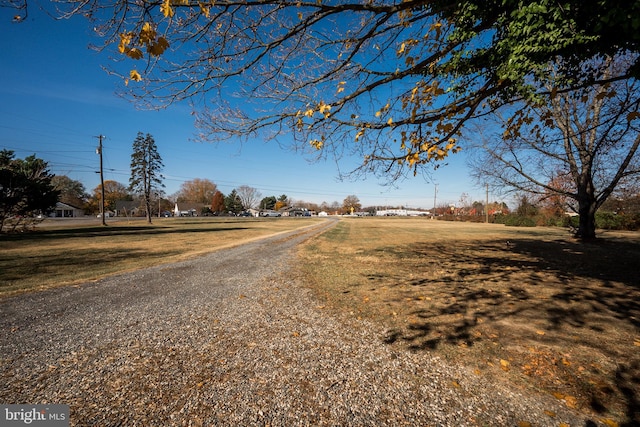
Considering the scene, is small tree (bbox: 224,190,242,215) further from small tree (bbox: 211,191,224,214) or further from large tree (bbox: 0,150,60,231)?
large tree (bbox: 0,150,60,231)

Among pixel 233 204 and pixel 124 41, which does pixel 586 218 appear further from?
pixel 233 204

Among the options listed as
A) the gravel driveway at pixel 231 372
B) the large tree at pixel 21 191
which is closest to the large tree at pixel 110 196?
the large tree at pixel 21 191

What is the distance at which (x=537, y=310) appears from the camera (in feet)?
15.0

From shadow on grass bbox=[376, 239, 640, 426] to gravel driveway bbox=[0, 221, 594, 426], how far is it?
71cm

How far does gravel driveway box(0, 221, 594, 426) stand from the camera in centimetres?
228

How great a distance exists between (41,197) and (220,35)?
26.1m

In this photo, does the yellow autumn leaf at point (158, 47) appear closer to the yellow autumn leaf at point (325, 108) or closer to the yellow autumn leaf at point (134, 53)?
the yellow autumn leaf at point (134, 53)

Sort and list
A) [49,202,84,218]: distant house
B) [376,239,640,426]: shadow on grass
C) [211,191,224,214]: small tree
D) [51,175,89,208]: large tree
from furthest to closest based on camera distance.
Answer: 1. [211,191,224,214]: small tree
2. [51,175,89,208]: large tree
3. [49,202,84,218]: distant house
4. [376,239,640,426]: shadow on grass

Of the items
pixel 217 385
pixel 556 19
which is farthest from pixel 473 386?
pixel 556 19

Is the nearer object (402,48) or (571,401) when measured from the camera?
(571,401)

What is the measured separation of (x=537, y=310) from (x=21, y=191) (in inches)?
1175

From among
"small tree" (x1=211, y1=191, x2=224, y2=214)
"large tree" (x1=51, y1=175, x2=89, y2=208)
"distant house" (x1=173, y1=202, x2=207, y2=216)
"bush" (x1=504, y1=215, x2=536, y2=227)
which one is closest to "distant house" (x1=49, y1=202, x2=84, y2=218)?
"large tree" (x1=51, y1=175, x2=89, y2=208)

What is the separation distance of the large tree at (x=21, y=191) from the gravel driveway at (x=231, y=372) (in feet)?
68.9

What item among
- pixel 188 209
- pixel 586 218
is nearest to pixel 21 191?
pixel 586 218
